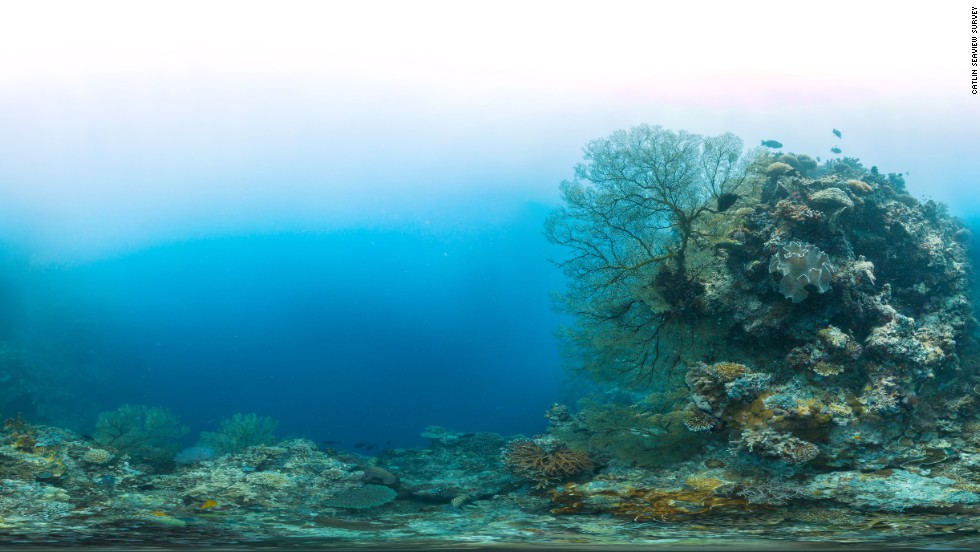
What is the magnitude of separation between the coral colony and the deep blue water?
895 inches

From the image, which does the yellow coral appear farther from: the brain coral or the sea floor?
the sea floor

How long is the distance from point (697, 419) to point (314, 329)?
55.3 m

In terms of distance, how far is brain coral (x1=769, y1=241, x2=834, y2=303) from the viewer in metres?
7.76

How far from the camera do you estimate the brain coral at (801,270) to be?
305 inches

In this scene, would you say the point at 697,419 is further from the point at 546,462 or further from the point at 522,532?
the point at 522,532

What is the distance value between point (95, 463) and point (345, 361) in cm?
4674

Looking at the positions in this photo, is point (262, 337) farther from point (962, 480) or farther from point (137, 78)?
point (962, 480)

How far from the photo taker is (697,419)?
7445mm

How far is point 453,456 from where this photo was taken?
12406 mm

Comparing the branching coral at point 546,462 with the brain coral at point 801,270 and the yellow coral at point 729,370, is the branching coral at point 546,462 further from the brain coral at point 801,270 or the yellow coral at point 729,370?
Result: the brain coral at point 801,270

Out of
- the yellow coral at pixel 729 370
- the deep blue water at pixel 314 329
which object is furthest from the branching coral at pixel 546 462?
the deep blue water at pixel 314 329

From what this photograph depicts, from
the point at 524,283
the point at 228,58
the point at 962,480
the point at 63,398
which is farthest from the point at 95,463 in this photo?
the point at 524,283

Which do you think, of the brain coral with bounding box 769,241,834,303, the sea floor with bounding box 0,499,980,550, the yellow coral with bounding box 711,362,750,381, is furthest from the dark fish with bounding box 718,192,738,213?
the sea floor with bounding box 0,499,980,550

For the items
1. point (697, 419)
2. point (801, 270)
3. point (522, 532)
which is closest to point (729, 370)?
point (697, 419)
